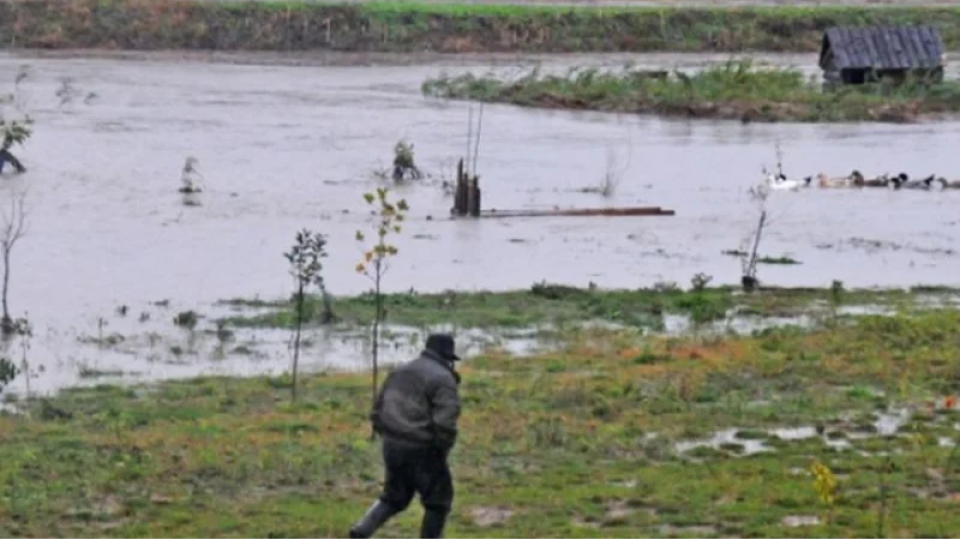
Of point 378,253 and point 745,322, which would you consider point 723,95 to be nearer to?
point 745,322

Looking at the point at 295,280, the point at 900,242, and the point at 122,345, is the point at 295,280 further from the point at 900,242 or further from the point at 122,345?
the point at 900,242

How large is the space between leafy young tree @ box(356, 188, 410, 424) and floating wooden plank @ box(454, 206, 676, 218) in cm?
168

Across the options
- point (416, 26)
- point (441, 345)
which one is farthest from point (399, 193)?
point (416, 26)

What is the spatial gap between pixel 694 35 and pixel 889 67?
617 inches

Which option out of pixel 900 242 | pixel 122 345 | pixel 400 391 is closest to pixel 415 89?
pixel 900 242

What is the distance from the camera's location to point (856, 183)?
35562 mm

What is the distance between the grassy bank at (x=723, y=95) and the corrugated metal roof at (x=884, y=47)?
1.82 ft

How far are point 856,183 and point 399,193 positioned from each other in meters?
7.52

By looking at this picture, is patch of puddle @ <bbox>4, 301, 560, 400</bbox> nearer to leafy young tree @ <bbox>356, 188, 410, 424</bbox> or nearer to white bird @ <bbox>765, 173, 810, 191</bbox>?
leafy young tree @ <bbox>356, 188, 410, 424</bbox>

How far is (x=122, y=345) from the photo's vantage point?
20.0 metres

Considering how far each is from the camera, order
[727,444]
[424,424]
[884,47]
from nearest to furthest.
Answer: [424,424] < [727,444] < [884,47]

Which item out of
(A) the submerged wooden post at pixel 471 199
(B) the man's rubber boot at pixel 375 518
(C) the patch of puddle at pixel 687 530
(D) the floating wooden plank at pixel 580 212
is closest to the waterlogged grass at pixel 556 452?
(C) the patch of puddle at pixel 687 530

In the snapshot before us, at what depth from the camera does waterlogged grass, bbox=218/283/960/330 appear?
21.3 meters

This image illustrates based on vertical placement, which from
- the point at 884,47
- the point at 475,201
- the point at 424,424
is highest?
the point at 884,47
